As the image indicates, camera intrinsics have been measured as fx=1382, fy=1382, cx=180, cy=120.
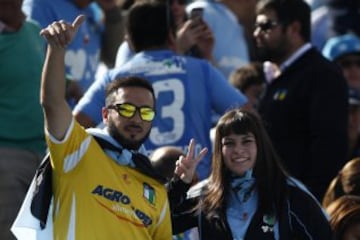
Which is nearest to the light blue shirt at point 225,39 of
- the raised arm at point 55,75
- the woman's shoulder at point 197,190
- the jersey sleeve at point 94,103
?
the jersey sleeve at point 94,103

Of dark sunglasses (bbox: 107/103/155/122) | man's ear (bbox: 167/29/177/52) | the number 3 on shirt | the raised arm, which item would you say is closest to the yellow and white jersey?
the raised arm

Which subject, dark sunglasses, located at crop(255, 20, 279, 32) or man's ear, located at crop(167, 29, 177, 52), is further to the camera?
dark sunglasses, located at crop(255, 20, 279, 32)

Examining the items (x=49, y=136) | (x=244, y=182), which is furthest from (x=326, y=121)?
(x=49, y=136)

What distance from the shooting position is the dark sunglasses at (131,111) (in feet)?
22.6

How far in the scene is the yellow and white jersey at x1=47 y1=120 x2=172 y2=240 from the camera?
664cm

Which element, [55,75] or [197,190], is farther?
[197,190]

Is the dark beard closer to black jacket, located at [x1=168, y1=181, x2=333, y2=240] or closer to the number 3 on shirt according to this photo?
black jacket, located at [x1=168, y1=181, x2=333, y2=240]

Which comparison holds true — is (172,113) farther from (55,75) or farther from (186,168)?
(55,75)

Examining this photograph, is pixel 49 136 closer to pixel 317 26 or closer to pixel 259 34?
pixel 259 34

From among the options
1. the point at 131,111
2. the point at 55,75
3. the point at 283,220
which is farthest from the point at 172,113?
the point at 55,75

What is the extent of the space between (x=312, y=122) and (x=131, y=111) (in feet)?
6.96

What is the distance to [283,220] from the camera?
22.9 feet

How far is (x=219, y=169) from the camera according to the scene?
7.17 m

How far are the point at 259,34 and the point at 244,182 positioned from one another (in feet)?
7.52
